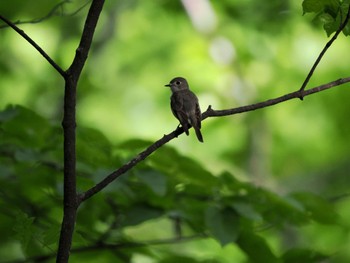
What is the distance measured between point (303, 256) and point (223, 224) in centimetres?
53

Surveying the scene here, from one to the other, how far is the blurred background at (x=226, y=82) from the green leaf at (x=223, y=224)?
5.07 meters

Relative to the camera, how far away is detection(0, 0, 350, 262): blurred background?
994cm

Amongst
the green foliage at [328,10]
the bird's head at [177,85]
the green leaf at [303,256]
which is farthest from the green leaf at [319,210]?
the bird's head at [177,85]

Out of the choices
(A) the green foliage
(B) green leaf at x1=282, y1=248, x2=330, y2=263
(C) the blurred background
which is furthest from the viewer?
(C) the blurred background

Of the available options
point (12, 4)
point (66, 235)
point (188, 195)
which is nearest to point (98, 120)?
point (12, 4)

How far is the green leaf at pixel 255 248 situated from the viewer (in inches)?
153

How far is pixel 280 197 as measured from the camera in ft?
13.2

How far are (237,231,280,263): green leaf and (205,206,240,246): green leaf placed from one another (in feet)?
0.44

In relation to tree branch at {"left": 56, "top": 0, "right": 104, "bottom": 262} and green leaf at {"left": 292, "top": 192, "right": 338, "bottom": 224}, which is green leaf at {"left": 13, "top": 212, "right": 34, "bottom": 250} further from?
green leaf at {"left": 292, "top": 192, "right": 338, "bottom": 224}

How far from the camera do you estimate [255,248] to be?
4.01 meters

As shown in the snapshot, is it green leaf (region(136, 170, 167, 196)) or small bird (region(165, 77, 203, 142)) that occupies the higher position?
small bird (region(165, 77, 203, 142))

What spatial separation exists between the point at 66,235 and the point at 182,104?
2.78m

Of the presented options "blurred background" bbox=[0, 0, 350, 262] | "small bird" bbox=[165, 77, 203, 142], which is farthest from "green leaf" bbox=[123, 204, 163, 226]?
"blurred background" bbox=[0, 0, 350, 262]

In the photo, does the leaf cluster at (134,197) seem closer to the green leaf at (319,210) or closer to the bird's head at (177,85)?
the green leaf at (319,210)
